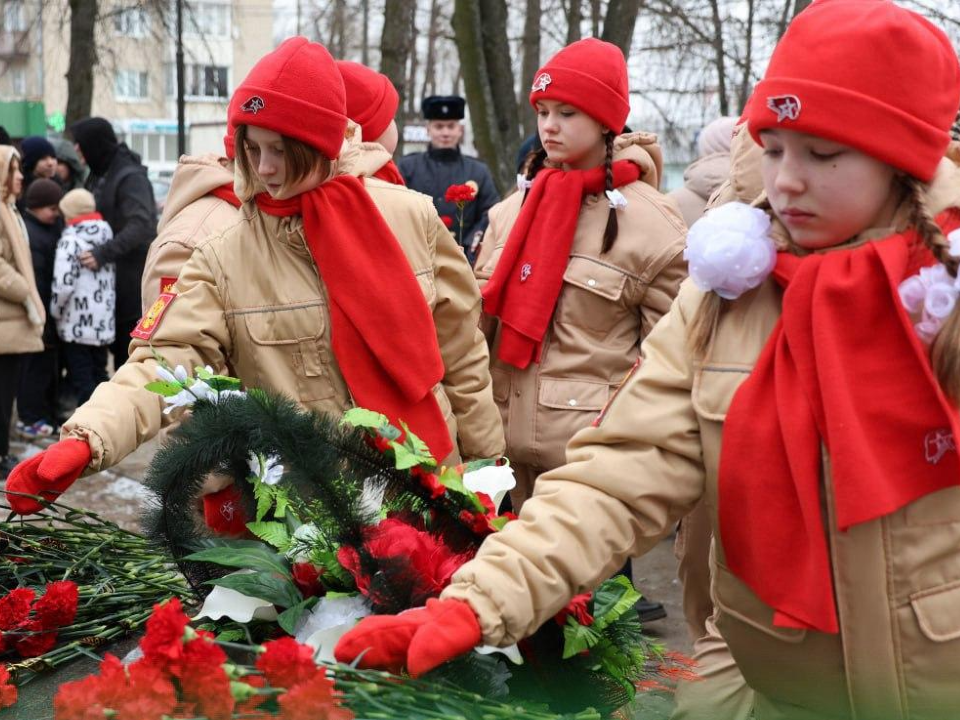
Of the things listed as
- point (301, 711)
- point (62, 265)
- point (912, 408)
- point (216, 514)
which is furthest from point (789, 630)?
point (62, 265)

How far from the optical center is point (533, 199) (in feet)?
15.7

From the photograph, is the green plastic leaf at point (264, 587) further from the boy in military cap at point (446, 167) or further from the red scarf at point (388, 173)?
the boy in military cap at point (446, 167)

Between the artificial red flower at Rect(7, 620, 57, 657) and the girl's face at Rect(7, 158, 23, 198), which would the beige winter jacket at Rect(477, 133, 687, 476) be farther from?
the girl's face at Rect(7, 158, 23, 198)

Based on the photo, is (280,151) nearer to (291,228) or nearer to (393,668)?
(291,228)

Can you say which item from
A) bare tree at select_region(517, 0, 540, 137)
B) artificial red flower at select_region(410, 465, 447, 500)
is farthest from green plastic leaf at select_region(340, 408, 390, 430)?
bare tree at select_region(517, 0, 540, 137)

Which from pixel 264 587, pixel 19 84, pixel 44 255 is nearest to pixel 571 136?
pixel 264 587

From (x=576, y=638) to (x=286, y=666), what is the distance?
534 mm

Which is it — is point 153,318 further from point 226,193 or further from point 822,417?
point 822,417

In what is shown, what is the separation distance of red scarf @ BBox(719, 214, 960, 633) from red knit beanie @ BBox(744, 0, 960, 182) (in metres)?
0.17

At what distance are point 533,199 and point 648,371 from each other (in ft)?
8.38

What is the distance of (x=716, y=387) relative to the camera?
223 centimetres

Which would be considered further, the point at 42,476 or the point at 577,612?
the point at 42,476

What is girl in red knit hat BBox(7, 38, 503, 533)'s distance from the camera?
3.44 metres

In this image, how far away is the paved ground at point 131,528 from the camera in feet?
7.63
